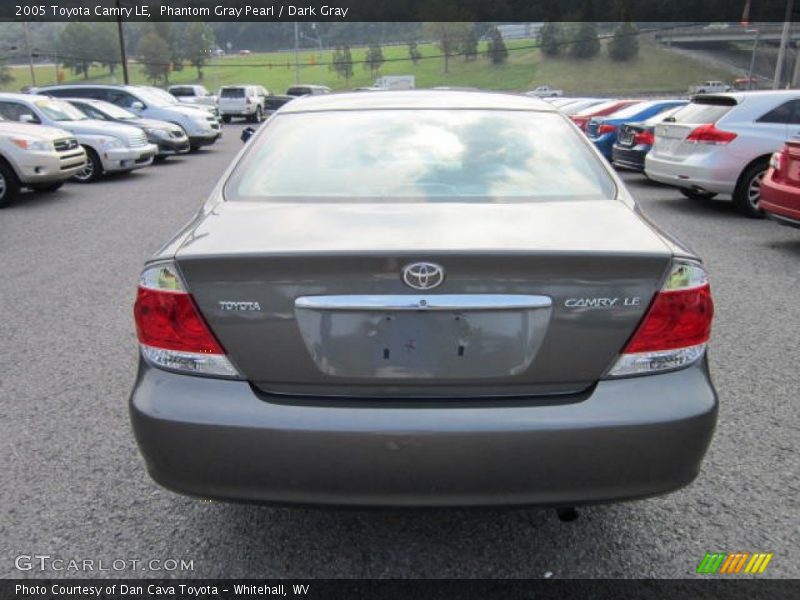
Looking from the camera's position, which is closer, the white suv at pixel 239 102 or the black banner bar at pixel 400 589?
the black banner bar at pixel 400 589

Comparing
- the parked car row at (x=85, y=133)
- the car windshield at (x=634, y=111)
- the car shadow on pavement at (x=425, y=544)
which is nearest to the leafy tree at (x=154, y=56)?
the parked car row at (x=85, y=133)

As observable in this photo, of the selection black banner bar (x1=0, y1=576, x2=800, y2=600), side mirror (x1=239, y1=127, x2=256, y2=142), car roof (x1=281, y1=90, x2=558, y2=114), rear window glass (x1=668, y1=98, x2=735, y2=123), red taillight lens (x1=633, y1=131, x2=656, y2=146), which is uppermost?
car roof (x1=281, y1=90, x2=558, y2=114)

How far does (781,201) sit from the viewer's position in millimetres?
7113

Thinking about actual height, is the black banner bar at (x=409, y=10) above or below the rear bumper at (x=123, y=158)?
above

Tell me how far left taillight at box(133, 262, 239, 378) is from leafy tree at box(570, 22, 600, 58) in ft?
358

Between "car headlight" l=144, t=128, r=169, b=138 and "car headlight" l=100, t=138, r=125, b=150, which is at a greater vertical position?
"car headlight" l=100, t=138, r=125, b=150

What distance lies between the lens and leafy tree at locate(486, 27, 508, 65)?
10769cm

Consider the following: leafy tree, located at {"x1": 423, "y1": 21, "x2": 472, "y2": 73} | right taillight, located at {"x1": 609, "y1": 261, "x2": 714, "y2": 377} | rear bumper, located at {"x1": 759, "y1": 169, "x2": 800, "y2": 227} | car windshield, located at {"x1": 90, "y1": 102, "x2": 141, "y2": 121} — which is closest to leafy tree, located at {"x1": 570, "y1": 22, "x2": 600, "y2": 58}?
leafy tree, located at {"x1": 423, "y1": 21, "x2": 472, "y2": 73}

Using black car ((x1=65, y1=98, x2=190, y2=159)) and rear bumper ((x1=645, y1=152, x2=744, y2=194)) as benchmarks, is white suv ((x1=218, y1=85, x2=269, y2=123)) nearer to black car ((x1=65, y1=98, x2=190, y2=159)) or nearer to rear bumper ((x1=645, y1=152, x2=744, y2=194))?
black car ((x1=65, y1=98, x2=190, y2=159))

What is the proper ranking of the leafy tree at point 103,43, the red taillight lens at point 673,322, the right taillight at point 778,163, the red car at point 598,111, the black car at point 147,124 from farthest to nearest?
the leafy tree at point 103,43 → the red car at point 598,111 → the black car at point 147,124 → the right taillight at point 778,163 → the red taillight lens at point 673,322

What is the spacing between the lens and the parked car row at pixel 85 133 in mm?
10477

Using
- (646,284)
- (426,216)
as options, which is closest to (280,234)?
(426,216)

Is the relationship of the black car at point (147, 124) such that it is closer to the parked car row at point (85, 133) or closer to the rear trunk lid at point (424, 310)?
the parked car row at point (85, 133)

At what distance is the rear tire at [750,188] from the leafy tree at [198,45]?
10685 centimetres
